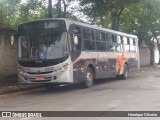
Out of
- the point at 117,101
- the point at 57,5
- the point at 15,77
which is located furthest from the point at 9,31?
the point at 117,101

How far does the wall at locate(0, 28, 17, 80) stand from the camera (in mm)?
20297

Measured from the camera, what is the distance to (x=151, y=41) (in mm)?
44719

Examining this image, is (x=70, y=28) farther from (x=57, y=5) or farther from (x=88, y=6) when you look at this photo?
(x=88, y=6)

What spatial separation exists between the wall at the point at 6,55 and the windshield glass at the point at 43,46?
5086 mm

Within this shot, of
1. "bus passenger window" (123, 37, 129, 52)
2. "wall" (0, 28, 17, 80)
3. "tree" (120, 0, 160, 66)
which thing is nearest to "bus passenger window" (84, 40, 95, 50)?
"wall" (0, 28, 17, 80)

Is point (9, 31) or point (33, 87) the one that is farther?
point (9, 31)

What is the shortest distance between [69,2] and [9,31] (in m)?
6.06

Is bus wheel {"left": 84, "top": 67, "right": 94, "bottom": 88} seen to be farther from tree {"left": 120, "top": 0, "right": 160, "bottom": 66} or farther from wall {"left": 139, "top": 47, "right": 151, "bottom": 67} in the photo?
wall {"left": 139, "top": 47, "right": 151, "bottom": 67}

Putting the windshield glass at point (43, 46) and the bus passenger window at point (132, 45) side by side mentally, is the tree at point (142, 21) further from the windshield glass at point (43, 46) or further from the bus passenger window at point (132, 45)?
the windshield glass at point (43, 46)

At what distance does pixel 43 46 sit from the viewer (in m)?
15.0

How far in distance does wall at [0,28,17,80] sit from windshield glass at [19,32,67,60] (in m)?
5.09

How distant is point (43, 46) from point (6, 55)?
20.9 ft

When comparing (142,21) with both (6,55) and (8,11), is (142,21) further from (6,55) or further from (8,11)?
(6,55)

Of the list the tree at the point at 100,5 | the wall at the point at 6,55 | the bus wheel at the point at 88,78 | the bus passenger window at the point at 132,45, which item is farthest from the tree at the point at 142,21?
the bus wheel at the point at 88,78
